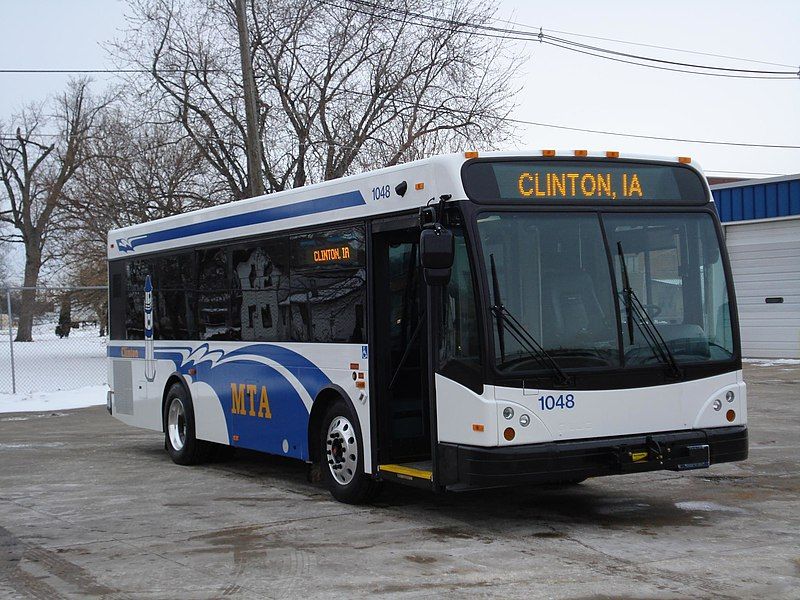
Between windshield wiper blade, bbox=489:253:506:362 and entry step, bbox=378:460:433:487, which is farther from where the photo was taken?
entry step, bbox=378:460:433:487

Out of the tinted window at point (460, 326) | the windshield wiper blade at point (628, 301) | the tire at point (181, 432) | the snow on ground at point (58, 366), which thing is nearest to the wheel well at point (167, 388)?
the tire at point (181, 432)

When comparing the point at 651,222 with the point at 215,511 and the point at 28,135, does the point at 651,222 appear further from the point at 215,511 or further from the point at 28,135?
the point at 28,135

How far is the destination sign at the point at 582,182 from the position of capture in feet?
28.5

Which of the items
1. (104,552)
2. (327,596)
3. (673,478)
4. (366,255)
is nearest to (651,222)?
(366,255)

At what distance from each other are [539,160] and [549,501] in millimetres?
3239

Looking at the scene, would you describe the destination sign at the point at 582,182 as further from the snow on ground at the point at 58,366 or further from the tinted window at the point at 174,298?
the snow on ground at the point at 58,366

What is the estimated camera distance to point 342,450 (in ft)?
33.4

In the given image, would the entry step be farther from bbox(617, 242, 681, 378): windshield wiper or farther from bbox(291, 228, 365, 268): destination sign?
bbox(617, 242, 681, 378): windshield wiper

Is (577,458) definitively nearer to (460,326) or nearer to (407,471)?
(460,326)

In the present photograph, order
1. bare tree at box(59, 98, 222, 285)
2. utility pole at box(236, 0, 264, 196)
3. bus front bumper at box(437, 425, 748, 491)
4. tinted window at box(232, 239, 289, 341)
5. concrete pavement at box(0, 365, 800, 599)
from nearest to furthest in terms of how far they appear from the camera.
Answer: concrete pavement at box(0, 365, 800, 599) → bus front bumper at box(437, 425, 748, 491) → tinted window at box(232, 239, 289, 341) → utility pole at box(236, 0, 264, 196) → bare tree at box(59, 98, 222, 285)

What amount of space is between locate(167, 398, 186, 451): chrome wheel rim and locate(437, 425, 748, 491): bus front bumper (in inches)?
232

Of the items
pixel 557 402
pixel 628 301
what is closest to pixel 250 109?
pixel 628 301

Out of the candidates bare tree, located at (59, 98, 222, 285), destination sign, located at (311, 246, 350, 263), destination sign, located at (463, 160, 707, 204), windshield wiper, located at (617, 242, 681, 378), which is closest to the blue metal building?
bare tree, located at (59, 98, 222, 285)

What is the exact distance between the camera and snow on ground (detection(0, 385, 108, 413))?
2288cm
